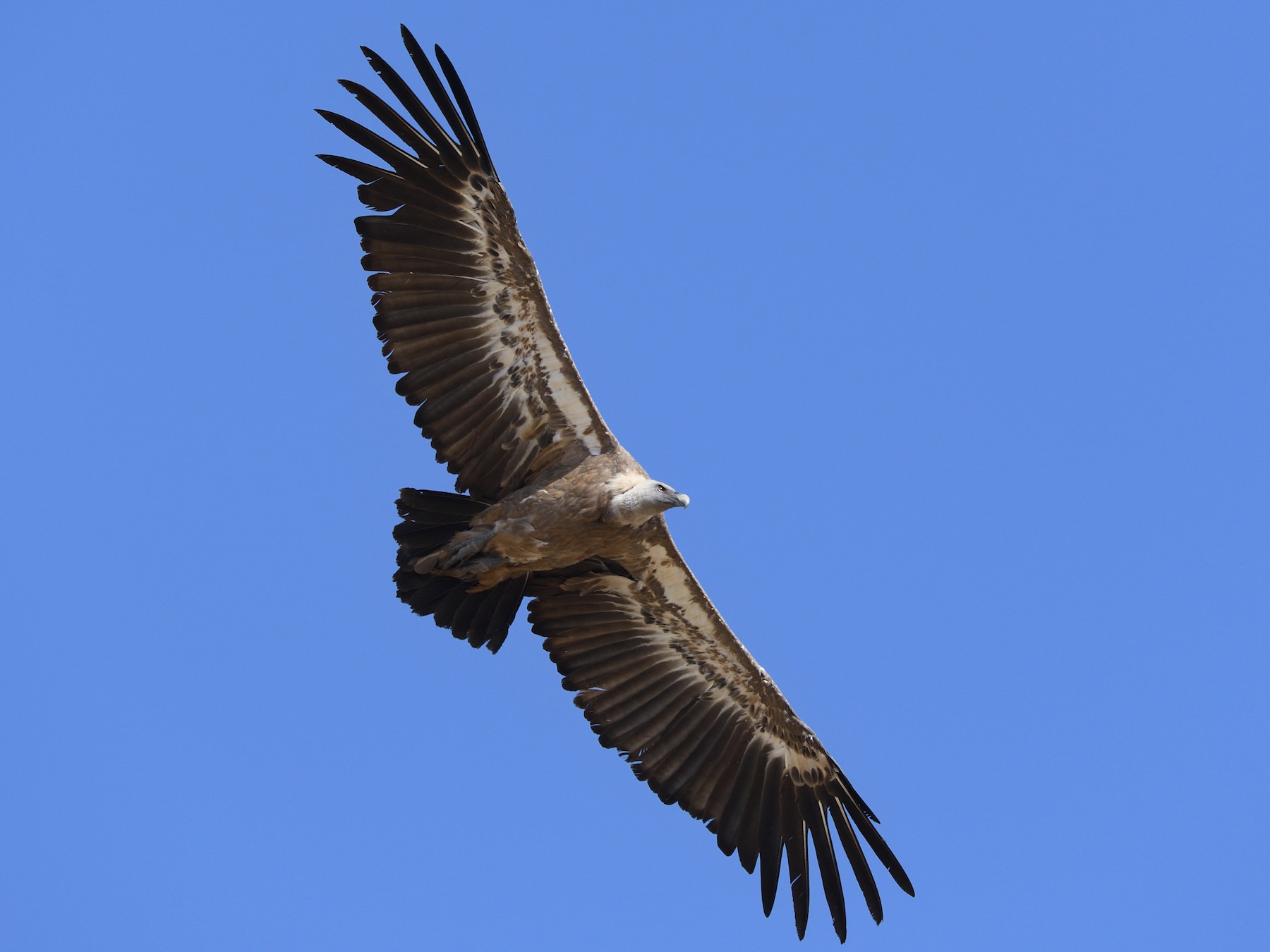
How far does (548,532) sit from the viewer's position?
36.9 ft

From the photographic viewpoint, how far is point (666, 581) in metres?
12.2

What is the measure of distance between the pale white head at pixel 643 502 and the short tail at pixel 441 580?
3.65 feet

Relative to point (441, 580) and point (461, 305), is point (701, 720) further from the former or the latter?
point (461, 305)

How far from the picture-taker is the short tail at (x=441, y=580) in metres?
11.3

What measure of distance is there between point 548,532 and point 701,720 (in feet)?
8.37

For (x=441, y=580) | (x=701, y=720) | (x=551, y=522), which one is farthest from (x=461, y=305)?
(x=701, y=720)

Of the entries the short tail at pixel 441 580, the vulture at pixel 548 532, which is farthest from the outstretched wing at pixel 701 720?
the short tail at pixel 441 580

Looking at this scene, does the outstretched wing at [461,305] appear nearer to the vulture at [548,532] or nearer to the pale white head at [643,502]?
the vulture at [548,532]

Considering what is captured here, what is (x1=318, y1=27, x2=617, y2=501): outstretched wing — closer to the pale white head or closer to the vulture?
the vulture

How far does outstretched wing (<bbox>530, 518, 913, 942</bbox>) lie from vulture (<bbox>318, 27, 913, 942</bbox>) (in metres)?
0.01

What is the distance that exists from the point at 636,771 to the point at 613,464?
282cm

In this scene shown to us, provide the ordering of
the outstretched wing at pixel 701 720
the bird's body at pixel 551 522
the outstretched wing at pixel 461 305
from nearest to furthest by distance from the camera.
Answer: the outstretched wing at pixel 461 305 < the bird's body at pixel 551 522 < the outstretched wing at pixel 701 720

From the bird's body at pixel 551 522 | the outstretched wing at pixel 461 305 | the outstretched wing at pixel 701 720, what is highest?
the outstretched wing at pixel 461 305

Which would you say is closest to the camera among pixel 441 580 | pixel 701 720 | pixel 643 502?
pixel 643 502
